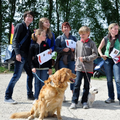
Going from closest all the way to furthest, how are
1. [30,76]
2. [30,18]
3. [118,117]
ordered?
[118,117]
[30,18]
[30,76]

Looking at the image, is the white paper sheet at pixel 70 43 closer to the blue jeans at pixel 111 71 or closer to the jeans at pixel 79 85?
the jeans at pixel 79 85

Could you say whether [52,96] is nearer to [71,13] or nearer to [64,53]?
[64,53]

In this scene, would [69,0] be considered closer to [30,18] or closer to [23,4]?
[23,4]

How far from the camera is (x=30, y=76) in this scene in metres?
5.06

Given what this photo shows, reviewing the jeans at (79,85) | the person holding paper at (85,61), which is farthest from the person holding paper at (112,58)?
the jeans at (79,85)

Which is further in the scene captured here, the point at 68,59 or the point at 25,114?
the point at 68,59

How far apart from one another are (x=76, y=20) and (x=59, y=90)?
56.1 ft

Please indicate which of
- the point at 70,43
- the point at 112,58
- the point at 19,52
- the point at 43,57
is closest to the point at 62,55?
the point at 70,43

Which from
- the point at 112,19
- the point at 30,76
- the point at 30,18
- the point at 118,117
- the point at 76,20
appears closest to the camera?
the point at 118,117

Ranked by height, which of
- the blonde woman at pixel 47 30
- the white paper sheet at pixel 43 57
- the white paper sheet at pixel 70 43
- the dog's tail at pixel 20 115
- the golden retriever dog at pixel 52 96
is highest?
the blonde woman at pixel 47 30

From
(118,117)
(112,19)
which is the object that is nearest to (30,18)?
(118,117)

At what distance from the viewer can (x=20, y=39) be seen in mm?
4637

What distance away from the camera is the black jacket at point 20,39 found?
14.5 ft

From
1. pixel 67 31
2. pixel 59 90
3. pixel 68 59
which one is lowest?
pixel 59 90
